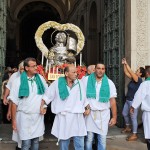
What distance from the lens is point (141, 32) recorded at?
25.6ft

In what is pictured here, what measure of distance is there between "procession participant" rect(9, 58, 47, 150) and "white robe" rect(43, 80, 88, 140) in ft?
0.61

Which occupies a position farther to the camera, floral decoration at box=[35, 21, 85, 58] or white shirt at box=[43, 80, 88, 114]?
floral decoration at box=[35, 21, 85, 58]

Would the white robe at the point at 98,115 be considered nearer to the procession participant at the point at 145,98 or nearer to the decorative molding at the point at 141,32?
the procession participant at the point at 145,98

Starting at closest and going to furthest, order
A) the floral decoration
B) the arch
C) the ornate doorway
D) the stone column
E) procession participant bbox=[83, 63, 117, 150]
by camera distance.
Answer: procession participant bbox=[83, 63, 117, 150]
the floral decoration
the stone column
the ornate doorway
the arch

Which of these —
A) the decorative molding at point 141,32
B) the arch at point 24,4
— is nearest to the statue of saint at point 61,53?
the decorative molding at point 141,32

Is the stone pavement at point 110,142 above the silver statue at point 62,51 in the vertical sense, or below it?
below

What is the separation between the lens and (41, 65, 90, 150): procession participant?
4.56 metres

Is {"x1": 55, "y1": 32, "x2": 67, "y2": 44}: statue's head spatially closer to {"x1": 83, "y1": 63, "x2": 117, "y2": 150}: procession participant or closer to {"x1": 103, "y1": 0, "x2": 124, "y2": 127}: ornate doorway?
{"x1": 103, "y1": 0, "x2": 124, "y2": 127}: ornate doorway

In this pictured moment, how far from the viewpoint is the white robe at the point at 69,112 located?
4.57 m

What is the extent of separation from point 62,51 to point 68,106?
2.94 meters

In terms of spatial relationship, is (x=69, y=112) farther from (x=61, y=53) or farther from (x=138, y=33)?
(x=138, y=33)

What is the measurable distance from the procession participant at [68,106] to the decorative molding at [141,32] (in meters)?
3.46

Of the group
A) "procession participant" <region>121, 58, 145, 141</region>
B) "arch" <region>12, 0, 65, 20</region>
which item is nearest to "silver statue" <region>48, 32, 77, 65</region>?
"procession participant" <region>121, 58, 145, 141</region>

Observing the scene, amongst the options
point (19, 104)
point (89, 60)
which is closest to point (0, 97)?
point (19, 104)
